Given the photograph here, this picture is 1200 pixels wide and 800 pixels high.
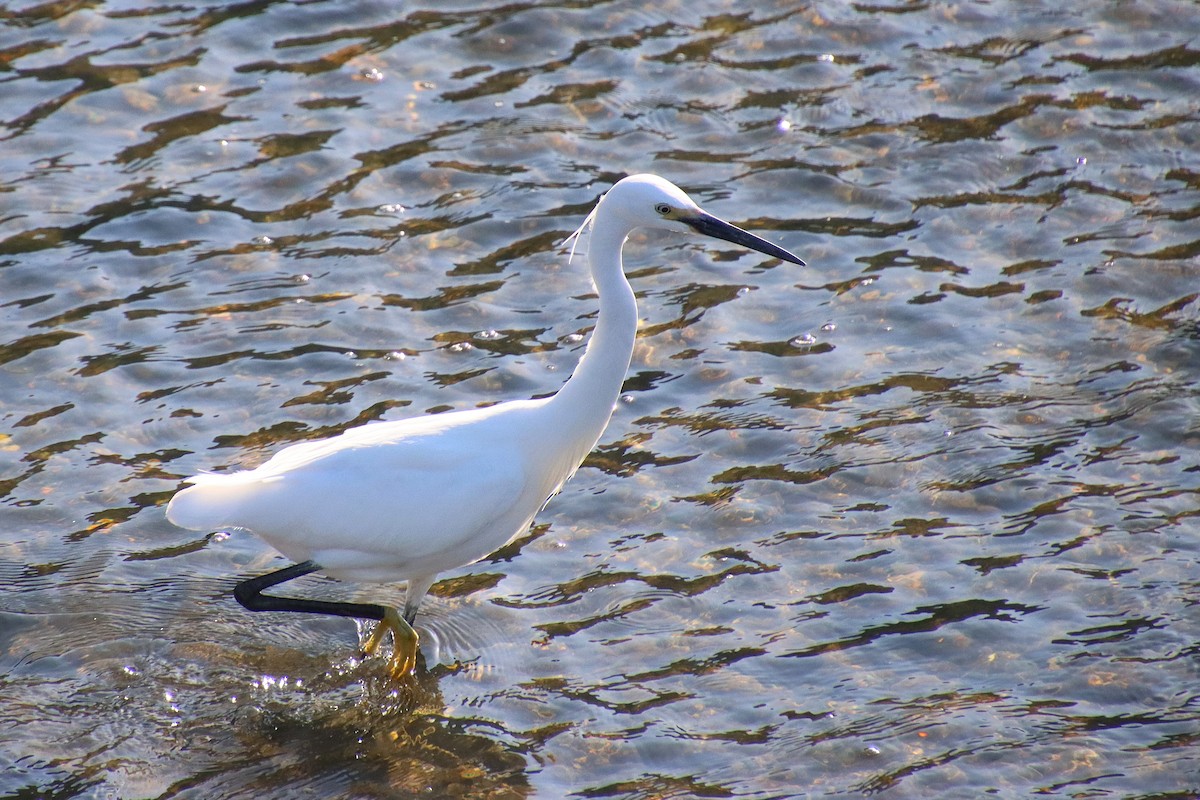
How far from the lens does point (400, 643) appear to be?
618 cm

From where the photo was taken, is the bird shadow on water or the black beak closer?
the bird shadow on water

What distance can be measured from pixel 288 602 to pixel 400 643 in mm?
527

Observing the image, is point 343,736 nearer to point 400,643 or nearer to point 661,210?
point 400,643

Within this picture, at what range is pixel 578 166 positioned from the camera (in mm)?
9555

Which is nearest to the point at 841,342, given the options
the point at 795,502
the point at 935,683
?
the point at 795,502

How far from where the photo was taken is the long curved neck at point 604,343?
19.5ft

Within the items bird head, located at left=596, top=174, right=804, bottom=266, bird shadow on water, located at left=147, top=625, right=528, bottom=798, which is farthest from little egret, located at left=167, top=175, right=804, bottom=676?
bird shadow on water, located at left=147, top=625, right=528, bottom=798

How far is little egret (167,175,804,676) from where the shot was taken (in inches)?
230

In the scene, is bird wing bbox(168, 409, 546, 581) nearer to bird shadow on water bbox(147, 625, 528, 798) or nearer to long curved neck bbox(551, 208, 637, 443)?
long curved neck bbox(551, 208, 637, 443)

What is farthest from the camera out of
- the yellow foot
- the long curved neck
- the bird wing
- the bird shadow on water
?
the yellow foot

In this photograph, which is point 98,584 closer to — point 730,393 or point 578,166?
point 730,393

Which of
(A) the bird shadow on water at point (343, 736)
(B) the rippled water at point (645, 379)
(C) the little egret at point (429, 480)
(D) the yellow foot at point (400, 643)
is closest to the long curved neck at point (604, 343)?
(C) the little egret at point (429, 480)

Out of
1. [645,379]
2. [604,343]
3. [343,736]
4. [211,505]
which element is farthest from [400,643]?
[645,379]

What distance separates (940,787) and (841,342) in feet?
10.5
